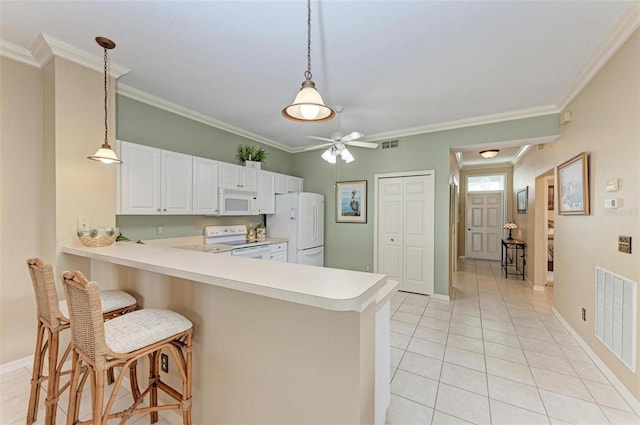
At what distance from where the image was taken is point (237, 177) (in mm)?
4188

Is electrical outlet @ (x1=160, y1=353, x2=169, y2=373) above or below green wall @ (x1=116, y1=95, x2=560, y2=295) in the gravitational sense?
below

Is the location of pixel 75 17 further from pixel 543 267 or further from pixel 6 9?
pixel 543 267

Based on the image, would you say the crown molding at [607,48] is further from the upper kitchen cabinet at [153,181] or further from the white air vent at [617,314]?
the upper kitchen cabinet at [153,181]

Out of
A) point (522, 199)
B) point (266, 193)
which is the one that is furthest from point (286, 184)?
point (522, 199)

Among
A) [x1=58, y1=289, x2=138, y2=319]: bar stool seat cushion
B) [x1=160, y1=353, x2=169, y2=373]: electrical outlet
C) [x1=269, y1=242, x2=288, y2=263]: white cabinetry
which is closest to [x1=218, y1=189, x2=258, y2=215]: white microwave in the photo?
[x1=269, y1=242, x2=288, y2=263]: white cabinetry

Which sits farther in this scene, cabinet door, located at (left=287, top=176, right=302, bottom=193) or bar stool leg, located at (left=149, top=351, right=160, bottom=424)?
cabinet door, located at (left=287, top=176, right=302, bottom=193)

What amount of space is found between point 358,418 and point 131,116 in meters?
3.73

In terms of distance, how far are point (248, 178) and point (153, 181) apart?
1520 millimetres

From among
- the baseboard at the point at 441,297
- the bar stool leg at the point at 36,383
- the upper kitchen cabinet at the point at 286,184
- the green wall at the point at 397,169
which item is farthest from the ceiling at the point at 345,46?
the baseboard at the point at 441,297

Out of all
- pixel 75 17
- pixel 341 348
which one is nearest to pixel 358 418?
pixel 341 348

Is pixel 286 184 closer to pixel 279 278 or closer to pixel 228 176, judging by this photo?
pixel 228 176

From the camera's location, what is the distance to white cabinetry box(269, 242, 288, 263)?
14.8 feet

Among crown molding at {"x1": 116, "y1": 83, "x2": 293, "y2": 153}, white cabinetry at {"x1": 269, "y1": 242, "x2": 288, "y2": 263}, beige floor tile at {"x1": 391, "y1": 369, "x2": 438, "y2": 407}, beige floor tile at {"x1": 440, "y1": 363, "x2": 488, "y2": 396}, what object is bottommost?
beige floor tile at {"x1": 391, "y1": 369, "x2": 438, "y2": 407}

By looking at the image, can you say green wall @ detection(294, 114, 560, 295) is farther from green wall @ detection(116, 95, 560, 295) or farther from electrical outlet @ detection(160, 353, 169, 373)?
electrical outlet @ detection(160, 353, 169, 373)
